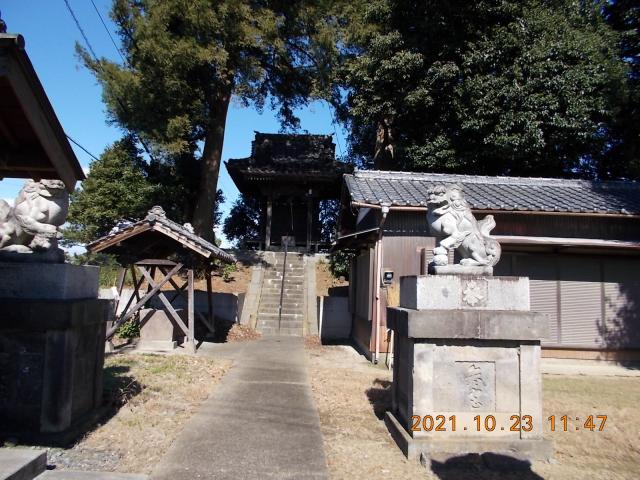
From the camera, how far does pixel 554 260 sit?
10953 mm

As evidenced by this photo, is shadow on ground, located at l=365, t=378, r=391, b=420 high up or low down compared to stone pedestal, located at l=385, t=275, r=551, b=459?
down

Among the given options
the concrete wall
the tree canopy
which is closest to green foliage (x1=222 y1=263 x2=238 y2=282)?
the tree canopy

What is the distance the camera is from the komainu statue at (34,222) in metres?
4.89

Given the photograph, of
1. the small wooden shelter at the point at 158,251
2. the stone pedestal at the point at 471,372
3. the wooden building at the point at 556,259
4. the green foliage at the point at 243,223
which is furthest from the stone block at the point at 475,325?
the green foliage at the point at 243,223

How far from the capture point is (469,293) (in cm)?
508

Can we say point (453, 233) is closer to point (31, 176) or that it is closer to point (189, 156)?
point (31, 176)

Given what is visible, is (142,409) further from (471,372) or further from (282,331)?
(282,331)

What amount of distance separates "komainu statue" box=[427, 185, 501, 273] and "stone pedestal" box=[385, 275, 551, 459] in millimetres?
311

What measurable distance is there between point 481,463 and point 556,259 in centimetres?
764

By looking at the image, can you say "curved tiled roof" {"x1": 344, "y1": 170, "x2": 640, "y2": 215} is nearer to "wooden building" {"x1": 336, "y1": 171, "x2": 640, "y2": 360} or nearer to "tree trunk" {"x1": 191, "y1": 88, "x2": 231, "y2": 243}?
"wooden building" {"x1": 336, "y1": 171, "x2": 640, "y2": 360}

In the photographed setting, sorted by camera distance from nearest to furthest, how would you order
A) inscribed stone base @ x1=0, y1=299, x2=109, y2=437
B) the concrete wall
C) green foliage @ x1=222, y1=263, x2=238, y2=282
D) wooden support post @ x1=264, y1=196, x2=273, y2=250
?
inscribed stone base @ x1=0, y1=299, x2=109, y2=437, the concrete wall, green foliage @ x1=222, y1=263, x2=238, y2=282, wooden support post @ x1=264, y1=196, x2=273, y2=250

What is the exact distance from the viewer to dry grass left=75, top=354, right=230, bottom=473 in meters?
4.80

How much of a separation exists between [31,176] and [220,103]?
17.0 meters

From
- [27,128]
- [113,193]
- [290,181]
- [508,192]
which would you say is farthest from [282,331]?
[27,128]
